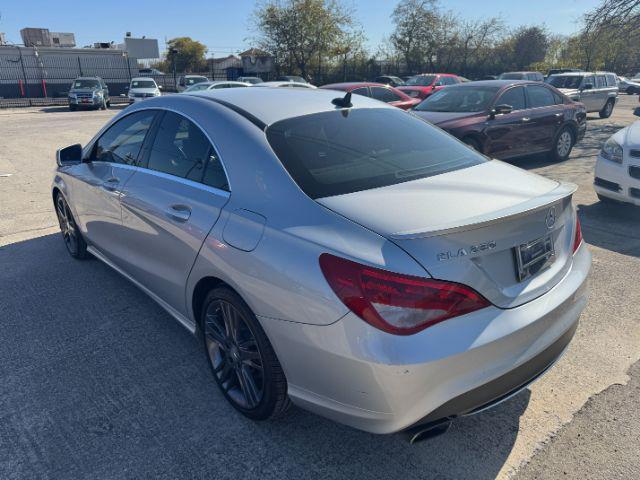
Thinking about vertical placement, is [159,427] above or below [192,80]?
below

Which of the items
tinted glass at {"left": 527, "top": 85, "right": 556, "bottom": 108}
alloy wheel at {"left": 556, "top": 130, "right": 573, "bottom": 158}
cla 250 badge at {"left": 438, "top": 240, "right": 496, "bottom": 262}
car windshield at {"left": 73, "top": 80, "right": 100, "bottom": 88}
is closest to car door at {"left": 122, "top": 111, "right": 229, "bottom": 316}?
cla 250 badge at {"left": 438, "top": 240, "right": 496, "bottom": 262}

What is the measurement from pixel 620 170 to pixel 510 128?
9.67 feet

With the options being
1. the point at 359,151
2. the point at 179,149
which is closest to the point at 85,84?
the point at 179,149

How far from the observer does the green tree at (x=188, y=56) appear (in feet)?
197

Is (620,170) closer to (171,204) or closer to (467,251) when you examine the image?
(467,251)

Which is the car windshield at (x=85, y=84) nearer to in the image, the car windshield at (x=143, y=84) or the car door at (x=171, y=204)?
the car windshield at (x=143, y=84)

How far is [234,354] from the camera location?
2617mm

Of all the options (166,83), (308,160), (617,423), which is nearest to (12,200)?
(308,160)

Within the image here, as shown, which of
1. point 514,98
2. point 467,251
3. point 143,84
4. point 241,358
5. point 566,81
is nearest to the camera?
point 467,251

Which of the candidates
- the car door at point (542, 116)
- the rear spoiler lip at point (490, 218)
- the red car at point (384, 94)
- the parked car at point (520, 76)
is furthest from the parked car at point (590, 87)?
the rear spoiler lip at point (490, 218)

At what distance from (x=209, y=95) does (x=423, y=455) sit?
2477 mm

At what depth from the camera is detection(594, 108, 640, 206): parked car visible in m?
5.65

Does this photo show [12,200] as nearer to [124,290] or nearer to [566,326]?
[124,290]

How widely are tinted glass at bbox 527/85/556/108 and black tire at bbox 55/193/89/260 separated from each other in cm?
784
